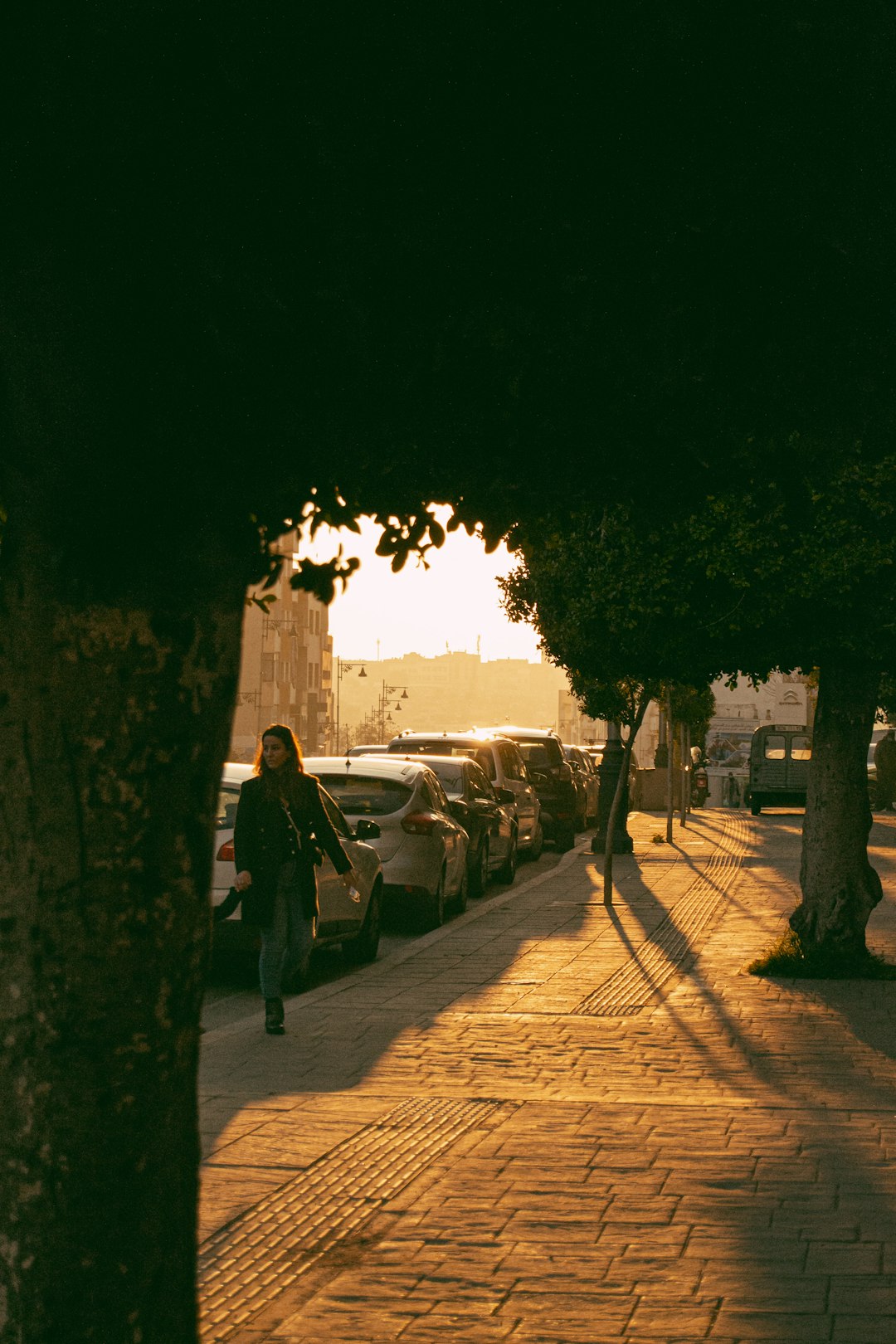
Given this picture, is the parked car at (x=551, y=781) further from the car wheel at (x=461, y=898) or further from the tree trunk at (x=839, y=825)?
the tree trunk at (x=839, y=825)

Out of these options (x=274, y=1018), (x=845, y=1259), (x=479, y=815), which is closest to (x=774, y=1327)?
(x=845, y=1259)

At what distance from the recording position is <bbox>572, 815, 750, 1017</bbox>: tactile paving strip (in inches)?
440

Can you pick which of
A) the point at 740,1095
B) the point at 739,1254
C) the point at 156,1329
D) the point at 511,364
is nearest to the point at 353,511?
the point at 511,364

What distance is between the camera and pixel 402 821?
50.6 ft

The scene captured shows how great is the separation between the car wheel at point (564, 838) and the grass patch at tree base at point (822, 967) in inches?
571

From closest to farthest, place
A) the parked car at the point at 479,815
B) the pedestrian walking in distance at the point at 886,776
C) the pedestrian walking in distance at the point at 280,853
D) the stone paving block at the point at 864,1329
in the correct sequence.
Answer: the stone paving block at the point at 864,1329 < the pedestrian walking in distance at the point at 280,853 < the parked car at the point at 479,815 < the pedestrian walking in distance at the point at 886,776

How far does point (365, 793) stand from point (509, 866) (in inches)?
218

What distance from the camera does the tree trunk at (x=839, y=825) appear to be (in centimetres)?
1261

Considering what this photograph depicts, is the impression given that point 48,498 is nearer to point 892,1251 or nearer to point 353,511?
point 353,511

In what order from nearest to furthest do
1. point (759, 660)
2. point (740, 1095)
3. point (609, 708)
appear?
point (740, 1095)
point (759, 660)
point (609, 708)

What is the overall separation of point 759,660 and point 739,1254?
7289 millimetres

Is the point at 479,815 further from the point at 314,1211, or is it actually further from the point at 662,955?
the point at 314,1211

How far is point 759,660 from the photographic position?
41.0 ft

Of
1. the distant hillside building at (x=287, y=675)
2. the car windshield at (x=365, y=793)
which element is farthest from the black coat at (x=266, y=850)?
the distant hillside building at (x=287, y=675)
